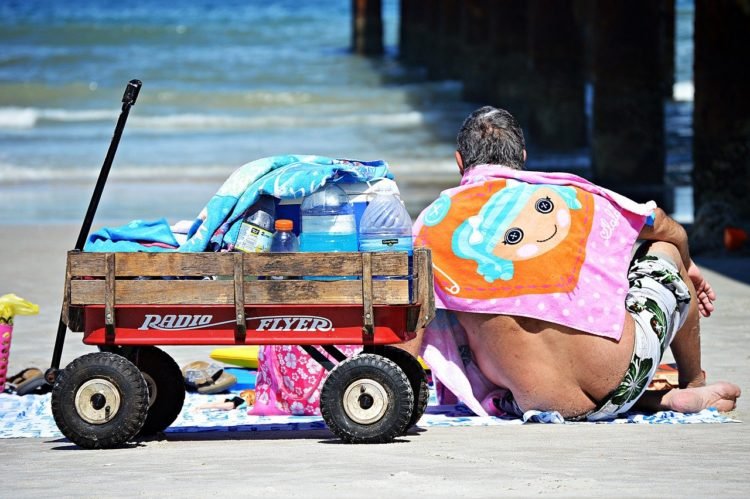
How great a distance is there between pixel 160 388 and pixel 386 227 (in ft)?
3.12

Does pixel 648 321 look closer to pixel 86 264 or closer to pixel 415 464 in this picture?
pixel 415 464

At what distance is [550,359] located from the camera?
4.64m

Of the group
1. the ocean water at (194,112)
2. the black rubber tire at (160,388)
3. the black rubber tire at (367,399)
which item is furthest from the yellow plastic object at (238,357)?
the ocean water at (194,112)

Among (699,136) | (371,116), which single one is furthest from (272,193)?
(371,116)

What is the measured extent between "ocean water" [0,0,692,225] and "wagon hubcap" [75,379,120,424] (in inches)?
308

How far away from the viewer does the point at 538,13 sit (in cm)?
1805

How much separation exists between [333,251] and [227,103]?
2228 cm

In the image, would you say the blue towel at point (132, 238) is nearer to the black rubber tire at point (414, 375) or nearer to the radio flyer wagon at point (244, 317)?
the radio flyer wagon at point (244, 317)

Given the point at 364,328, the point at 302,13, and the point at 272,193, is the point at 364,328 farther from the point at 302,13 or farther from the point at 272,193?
the point at 302,13

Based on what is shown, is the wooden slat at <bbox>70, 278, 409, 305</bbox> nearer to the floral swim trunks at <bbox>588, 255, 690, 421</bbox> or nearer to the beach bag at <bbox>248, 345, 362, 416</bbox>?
the beach bag at <bbox>248, 345, 362, 416</bbox>

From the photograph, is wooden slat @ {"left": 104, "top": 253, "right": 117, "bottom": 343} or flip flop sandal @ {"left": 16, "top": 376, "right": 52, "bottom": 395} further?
flip flop sandal @ {"left": 16, "top": 376, "right": 52, "bottom": 395}

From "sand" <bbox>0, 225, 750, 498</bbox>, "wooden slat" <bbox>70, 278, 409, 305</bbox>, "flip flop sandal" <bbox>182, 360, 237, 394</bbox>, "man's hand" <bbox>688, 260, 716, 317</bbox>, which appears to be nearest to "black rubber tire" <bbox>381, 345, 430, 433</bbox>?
"sand" <bbox>0, 225, 750, 498</bbox>

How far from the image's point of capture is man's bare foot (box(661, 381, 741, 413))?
16.3 feet

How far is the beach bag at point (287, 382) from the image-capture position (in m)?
5.00
